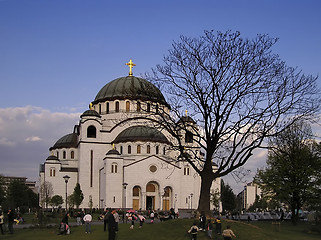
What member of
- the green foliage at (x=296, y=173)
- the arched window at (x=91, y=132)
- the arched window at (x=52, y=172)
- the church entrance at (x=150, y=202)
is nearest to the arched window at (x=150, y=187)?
the church entrance at (x=150, y=202)

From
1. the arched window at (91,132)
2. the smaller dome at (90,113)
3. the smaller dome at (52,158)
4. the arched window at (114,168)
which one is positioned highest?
the smaller dome at (90,113)

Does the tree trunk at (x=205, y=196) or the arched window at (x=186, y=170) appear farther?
the arched window at (x=186, y=170)

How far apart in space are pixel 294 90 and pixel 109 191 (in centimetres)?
4516

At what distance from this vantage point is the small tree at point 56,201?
7000cm

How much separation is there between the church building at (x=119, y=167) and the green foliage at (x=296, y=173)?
24.9 metres

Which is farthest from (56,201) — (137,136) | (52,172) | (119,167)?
(137,136)

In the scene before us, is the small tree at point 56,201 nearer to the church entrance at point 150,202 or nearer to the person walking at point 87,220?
the church entrance at point 150,202

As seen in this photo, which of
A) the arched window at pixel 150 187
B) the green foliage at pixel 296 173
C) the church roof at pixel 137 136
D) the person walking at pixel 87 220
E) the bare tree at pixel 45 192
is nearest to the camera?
the person walking at pixel 87 220

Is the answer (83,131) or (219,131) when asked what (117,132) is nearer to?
(83,131)

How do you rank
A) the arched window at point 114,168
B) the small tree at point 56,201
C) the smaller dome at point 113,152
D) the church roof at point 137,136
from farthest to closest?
the church roof at point 137,136 → the smaller dome at point 113,152 → the arched window at point 114,168 → the small tree at point 56,201

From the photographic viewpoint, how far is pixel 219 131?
29125 mm

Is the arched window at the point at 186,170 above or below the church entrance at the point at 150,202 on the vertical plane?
above

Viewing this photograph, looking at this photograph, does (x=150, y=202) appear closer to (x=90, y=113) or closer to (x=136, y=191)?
(x=136, y=191)

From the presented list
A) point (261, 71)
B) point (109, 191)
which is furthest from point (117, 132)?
point (261, 71)
